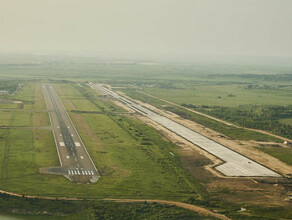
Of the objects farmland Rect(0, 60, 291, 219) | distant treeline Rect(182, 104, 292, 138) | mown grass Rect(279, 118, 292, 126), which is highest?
distant treeline Rect(182, 104, 292, 138)

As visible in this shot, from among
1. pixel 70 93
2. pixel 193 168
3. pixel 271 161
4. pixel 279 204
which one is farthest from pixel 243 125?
pixel 70 93

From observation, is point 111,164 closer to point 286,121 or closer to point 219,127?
point 219,127

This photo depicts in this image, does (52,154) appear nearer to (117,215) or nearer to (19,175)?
(19,175)

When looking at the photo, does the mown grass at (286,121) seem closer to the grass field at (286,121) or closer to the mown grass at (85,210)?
the grass field at (286,121)

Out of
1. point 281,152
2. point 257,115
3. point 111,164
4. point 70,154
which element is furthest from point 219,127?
point 70,154

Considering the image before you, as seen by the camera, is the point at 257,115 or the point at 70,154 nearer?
the point at 70,154

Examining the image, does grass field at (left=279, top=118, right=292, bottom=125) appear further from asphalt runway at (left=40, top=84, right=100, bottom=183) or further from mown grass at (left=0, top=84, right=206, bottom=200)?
asphalt runway at (left=40, top=84, right=100, bottom=183)

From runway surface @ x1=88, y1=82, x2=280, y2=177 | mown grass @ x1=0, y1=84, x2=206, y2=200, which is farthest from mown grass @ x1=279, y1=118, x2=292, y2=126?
mown grass @ x1=0, y1=84, x2=206, y2=200
